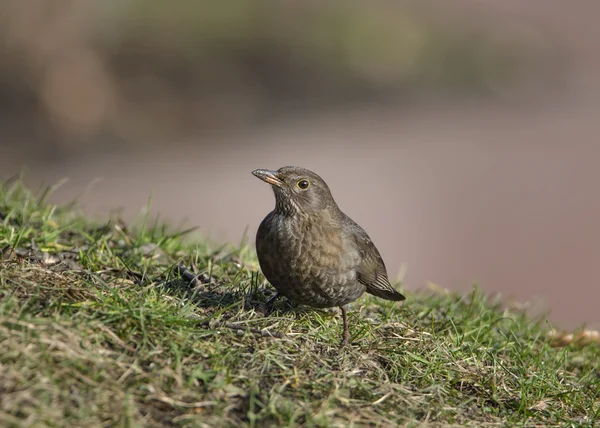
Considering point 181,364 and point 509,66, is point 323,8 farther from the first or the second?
point 181,364

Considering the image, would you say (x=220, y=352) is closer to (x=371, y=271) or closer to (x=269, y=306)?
(x=269, y=306)

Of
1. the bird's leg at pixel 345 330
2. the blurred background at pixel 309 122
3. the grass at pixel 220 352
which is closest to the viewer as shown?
the grass at pixel 220 352

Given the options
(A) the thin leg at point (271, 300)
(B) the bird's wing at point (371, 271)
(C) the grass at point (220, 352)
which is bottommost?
(C) the grass at point (220, 352)

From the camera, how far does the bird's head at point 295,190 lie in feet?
17.9

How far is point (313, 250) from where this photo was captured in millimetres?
5195

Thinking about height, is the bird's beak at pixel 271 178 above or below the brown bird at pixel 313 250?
above

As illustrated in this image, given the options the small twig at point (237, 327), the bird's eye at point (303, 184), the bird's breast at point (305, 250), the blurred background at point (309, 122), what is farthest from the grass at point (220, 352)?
the blurred background at point (309, 122)

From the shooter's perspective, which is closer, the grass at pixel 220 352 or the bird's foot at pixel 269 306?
the grass at pixel 220 352

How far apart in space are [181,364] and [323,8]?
15.2m

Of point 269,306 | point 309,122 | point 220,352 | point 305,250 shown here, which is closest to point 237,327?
point 220,352

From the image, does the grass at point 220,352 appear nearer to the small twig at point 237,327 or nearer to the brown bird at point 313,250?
the small twig at point 237,327

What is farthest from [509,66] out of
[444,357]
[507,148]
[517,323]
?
[444,357]

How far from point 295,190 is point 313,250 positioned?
511 mm

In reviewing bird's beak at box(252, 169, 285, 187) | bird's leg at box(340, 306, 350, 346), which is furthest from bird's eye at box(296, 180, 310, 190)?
bird's leg at box(340, 306, 350, 346)
